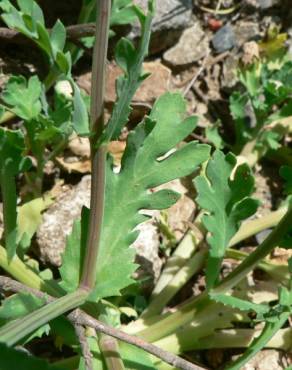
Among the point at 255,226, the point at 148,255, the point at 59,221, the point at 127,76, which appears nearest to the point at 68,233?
the point at 59,221

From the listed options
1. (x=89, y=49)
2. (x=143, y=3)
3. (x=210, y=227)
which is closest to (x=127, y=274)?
(x=210, y=227)

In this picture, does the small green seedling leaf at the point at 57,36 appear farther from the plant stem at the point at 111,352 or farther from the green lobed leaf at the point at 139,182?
the plant stem at the point at 111,352

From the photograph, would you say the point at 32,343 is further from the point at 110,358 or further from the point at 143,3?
the point at 143,3

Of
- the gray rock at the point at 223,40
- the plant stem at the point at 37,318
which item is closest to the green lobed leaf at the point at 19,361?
the plant stem at the point at 37,318

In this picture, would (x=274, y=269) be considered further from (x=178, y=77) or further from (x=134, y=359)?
(x=178, y=77)

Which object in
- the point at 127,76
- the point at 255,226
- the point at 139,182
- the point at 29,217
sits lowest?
the point at 255,226

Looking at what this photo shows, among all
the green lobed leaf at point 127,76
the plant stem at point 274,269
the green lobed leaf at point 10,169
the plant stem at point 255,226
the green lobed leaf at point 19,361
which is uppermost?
the green lobed leaf at point 127,76
